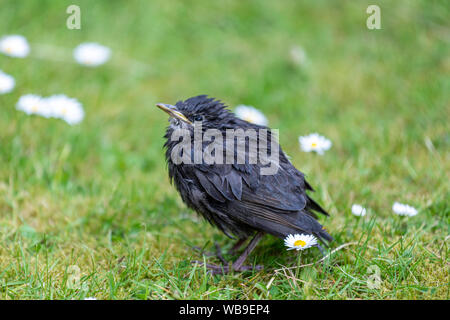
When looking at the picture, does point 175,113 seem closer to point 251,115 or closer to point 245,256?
point 245,256

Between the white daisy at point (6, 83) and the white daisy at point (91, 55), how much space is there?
98 cm

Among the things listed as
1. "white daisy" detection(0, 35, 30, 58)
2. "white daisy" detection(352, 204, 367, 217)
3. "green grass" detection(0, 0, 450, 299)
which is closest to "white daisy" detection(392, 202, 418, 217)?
"green grass" detection(0, 0, 450, 299)

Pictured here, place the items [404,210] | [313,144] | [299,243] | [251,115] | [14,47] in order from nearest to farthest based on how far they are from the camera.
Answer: [299,243] < [404,210] < [313,144] < [251,115] < [14,47]

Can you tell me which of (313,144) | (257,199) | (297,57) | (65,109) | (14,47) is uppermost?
(14,47)

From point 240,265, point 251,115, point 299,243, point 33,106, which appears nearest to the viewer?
point 299,243

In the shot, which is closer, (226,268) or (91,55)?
(226,268)

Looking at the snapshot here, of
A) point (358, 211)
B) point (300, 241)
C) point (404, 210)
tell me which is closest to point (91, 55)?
point (358, 211)

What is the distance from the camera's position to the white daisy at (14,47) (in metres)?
5.06

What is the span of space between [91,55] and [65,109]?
1.31 m

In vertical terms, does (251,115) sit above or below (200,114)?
below

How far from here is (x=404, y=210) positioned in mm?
3426

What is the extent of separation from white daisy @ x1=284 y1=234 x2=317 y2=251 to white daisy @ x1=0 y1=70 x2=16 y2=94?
3151mm
